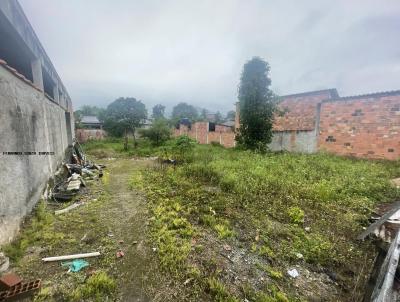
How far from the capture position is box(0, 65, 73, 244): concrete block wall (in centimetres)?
258

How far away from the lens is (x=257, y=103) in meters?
10.3

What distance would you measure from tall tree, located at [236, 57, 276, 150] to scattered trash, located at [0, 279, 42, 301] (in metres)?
9.61

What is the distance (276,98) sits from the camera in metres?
10.3

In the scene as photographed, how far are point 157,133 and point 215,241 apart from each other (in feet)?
47.0

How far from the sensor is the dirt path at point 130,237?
2.12 meters

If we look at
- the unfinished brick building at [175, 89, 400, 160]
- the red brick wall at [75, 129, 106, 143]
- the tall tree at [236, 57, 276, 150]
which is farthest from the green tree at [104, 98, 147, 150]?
the unfinished brick building at [175, 89, 400, 160]

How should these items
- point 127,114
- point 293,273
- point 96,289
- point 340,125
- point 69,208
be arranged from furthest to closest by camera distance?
Answer: 1. point 127,114
2. point 340,125
3. point 69,208
4. point 293,273
5. point 96,289

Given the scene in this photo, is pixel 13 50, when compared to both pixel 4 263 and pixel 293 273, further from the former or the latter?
pixel 293 273

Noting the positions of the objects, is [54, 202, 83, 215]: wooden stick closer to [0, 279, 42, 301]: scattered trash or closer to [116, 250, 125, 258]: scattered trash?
[116, 250, 125, 258]: scattered trash

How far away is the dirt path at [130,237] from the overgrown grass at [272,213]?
227mm

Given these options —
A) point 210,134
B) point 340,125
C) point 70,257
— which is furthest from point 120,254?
point 210,134

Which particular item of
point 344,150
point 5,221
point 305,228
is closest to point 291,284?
point 305,228

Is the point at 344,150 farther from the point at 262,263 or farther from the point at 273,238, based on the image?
the point at 262,263

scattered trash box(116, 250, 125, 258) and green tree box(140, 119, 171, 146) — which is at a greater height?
green tree box(140, 119, 171, 146)
